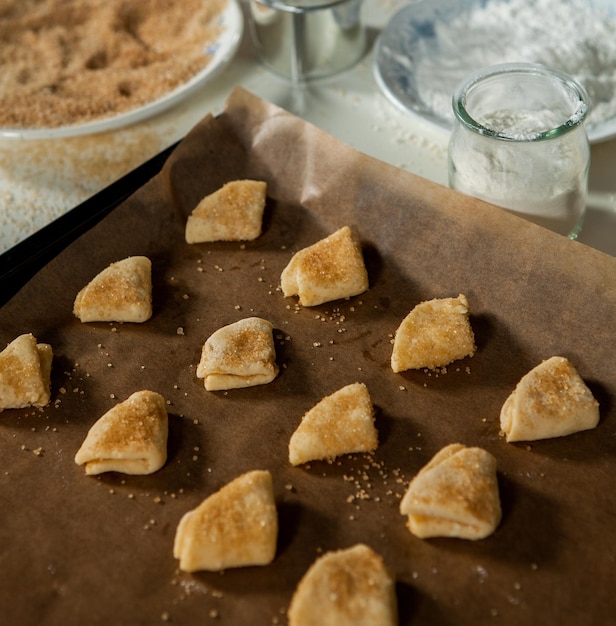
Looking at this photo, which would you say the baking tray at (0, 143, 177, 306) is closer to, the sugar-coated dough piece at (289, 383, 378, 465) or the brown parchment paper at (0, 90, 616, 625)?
the brown parchment paper at (0, 90, 616, 625)

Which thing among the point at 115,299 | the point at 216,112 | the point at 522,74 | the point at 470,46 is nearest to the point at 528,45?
the point at 470,46

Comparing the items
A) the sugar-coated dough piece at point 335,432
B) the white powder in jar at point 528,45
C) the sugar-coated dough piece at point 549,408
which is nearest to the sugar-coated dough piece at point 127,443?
the sugar-coated dough piece at point 335,432

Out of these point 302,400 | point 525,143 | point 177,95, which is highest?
point 525,143

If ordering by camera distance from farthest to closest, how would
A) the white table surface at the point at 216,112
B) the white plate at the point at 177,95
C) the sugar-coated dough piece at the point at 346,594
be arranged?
the white plate at the point at 177,95, the white table surface at the point at 216,112, the sugar-coated dough piece at the point at 346,594

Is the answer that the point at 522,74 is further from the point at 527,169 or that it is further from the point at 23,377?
the point at 23,377

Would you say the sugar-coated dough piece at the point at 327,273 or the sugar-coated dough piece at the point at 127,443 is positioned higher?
the sugar-coated dough piece at the point at 327,273

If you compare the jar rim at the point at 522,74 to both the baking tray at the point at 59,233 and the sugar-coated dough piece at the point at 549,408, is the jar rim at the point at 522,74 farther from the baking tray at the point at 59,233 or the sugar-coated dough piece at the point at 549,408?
the baking tray at the point at 59,233

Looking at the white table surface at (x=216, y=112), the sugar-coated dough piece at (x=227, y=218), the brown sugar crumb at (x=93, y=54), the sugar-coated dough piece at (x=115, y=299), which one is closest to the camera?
the sugar-coated dough piece at (x=115, y=299)
